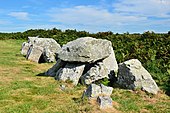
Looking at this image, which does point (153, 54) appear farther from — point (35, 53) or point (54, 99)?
point (54, 99)

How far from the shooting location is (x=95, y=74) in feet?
45.7

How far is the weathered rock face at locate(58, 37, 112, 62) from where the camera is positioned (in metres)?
14.5

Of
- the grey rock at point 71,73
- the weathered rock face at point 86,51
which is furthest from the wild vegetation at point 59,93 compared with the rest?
the weathered rock face at point 86,51

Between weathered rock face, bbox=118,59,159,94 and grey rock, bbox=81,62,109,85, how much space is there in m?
0.96

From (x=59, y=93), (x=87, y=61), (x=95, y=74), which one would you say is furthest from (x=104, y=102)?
(x=87, y=61)

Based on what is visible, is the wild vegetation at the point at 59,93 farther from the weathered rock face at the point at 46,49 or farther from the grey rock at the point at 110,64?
the weathered rock face at the point at 46,49

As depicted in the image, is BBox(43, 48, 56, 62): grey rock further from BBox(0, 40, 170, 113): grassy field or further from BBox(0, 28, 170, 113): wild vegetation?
BBox(0, 40, 170, 113): grassy field

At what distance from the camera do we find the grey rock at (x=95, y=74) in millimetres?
13859

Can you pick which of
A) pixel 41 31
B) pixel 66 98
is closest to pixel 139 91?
pixel 66 98

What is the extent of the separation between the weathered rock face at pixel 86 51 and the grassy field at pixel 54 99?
1517 mm

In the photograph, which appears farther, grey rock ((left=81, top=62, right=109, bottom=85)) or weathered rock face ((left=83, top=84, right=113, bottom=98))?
grey rock ((left=81, top=62, right=109, bottom=85))

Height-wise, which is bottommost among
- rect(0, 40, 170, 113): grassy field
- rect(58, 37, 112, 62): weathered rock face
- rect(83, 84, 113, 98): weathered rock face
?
rect(0, 40, 170, 113): grassy field

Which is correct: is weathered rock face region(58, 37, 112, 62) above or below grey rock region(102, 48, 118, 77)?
above

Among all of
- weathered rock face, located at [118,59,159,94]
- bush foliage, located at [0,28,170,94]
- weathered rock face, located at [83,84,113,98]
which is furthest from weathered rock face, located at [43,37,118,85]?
weathered rock face, located at [83,84,113,98]
